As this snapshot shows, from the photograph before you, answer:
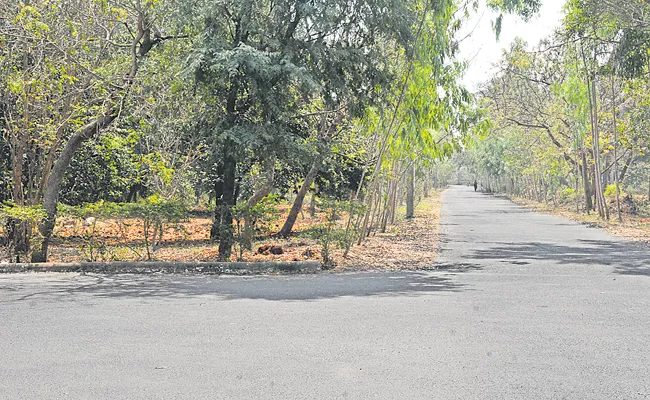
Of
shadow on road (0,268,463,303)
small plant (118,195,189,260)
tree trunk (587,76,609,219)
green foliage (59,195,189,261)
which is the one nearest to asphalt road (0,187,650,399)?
shadow on road (0,268,463,303)

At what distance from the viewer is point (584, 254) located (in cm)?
1600

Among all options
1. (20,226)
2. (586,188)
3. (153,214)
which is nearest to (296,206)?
(153,214)

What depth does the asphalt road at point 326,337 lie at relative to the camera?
532 cm

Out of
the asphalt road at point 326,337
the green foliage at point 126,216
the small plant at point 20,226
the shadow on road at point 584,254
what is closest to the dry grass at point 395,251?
the shadow on road at point 584,254

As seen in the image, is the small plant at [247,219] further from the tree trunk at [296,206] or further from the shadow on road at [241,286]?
the tree trunk at [296,206]

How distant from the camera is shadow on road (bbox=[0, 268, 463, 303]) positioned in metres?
9.85

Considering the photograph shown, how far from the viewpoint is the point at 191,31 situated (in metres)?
14.1

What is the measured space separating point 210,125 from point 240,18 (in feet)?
7.44

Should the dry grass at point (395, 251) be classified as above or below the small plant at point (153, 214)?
below

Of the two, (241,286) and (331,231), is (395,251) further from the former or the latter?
(241,286)

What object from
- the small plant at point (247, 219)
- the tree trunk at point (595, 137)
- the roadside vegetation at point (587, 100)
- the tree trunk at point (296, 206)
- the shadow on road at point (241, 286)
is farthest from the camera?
the tree trunk at point (595, 137)

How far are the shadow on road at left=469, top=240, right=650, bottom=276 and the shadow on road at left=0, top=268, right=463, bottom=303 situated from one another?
365cm

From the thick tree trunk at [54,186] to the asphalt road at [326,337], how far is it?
5.66ft

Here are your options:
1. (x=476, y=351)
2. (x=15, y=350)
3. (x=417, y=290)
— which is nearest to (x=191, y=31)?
(x=417, y=290)
